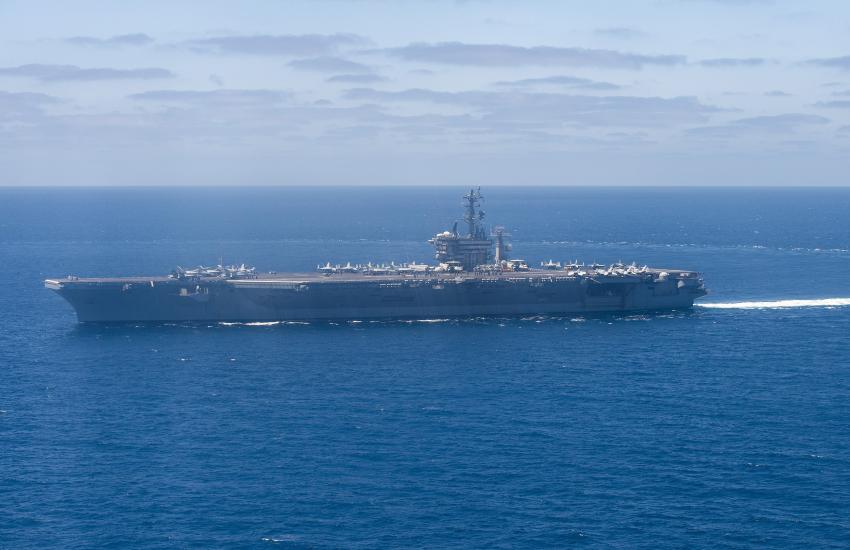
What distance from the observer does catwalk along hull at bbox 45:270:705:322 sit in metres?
65.4

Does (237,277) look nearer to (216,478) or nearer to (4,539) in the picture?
(216,478)

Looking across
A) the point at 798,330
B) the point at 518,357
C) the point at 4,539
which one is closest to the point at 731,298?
the point at 798,330

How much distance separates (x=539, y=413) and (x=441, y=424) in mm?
4887

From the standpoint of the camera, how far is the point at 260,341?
59781 mm

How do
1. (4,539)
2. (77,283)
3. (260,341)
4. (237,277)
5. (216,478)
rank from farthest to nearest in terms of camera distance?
(237,277)
(77,283)
(260,341)
(216,478)
(4,539)

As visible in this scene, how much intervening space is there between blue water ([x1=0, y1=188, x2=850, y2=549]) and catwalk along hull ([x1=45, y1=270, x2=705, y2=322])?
72.5 inches

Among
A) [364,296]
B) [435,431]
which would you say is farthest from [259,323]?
[435,431]

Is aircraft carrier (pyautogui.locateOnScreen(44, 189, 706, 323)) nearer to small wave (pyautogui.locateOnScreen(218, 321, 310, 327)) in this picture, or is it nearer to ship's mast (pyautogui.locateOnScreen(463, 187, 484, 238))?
small wave (pyautogui.locateOnScreen(218, 321, 310, 327))

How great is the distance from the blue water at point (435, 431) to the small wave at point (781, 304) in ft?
1.11

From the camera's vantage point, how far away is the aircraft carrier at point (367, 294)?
65500mm

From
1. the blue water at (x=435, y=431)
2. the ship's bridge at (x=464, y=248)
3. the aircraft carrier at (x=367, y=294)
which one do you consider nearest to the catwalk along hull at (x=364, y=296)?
the aircraft carrier at (x=367, y=294)

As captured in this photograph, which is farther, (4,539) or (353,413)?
(353,413)

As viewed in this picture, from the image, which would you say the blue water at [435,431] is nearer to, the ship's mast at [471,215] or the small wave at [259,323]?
the small wave at [259,323]

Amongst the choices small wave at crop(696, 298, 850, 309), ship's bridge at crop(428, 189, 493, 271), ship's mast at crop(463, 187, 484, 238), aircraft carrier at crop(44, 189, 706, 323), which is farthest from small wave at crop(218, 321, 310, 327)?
small wave at crop(696, 298, 850, 309)
